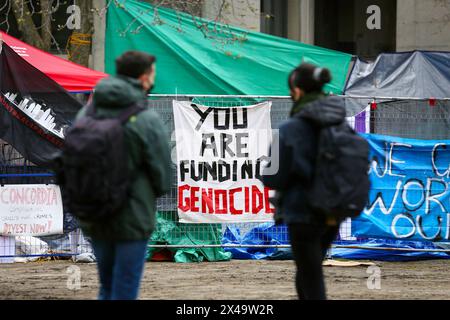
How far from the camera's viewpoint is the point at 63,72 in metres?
13.6

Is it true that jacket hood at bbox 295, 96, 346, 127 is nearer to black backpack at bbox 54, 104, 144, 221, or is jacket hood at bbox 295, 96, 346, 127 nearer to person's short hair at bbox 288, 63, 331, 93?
person's short hair at bbox 288, 63, 331, 93

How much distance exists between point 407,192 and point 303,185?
6.96 metres

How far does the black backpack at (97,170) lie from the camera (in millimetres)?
5762

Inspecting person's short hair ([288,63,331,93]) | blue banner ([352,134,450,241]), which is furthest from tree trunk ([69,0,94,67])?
person's short hair ([288,63,331,93])

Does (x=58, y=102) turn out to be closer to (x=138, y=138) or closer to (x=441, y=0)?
(x=138, y=138)

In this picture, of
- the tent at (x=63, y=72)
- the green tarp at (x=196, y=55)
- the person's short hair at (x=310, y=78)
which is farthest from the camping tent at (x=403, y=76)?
the person's short hair at (x=310, y=78)

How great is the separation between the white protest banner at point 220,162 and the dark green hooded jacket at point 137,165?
6.64 metres

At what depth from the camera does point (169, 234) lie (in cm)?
1284

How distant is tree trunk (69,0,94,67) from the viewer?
1541cm

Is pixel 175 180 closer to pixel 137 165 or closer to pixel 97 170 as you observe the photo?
pixel 137 165

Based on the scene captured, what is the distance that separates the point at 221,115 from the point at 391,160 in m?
2.40
